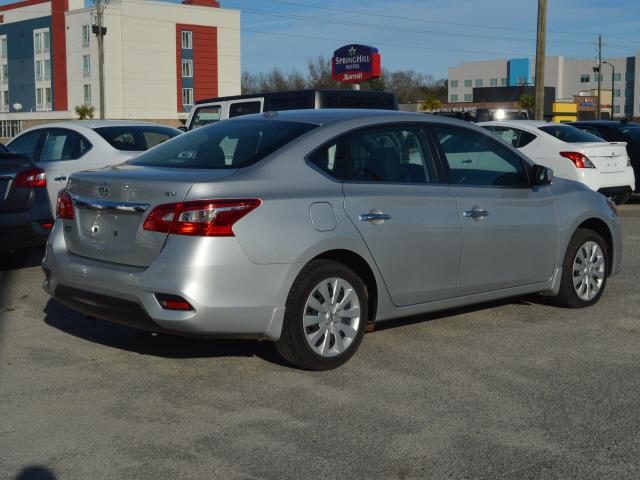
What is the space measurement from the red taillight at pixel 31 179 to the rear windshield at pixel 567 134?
27.7 feet

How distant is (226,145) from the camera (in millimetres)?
5844

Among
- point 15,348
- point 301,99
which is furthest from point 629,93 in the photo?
point 15,348

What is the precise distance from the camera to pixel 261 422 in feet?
15.2

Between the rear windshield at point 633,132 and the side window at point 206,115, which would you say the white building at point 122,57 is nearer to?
the rear windshield at point 633,132

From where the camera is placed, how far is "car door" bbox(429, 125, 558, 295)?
634 cm

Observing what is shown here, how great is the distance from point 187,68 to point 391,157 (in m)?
84.4

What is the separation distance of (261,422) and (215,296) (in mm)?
785

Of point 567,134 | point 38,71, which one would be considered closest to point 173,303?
point 567,134

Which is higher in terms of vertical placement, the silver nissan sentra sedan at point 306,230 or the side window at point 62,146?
the side window at point 62,146

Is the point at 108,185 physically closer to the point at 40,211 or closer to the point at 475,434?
the point at 475,434

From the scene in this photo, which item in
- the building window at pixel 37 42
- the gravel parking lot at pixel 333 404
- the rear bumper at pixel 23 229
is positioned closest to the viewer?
the gravel parking lot at pixel 333 404

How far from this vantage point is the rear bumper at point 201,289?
4973 mm

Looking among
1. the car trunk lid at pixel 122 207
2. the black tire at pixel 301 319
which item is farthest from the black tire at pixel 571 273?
the car trunk lid at pixel 122 207

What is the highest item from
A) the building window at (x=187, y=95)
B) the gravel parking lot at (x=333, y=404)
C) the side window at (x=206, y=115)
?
the building window at (x=187, y=95)
